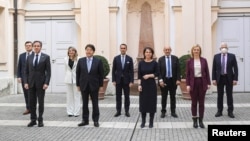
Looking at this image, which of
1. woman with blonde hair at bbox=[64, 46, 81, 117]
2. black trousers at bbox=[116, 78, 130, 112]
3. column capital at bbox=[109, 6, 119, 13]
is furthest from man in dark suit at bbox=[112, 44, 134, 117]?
column capital at bbox=[109, 6, 119, 13]

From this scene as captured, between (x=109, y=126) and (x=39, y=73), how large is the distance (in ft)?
6.78

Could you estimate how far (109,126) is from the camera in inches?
382

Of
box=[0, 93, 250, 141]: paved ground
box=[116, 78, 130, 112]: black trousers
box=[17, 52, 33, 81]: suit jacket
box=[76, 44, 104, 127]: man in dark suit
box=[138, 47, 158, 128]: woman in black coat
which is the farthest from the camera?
box=[17, 52, 33, 81]: suit jacket

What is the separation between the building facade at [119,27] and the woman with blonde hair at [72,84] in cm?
532

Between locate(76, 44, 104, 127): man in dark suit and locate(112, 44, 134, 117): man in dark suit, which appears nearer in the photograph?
locate(76, 44, 104, 127): man in dark suit

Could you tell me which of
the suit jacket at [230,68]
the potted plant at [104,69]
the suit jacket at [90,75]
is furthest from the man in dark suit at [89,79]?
the potted plant at [104,69]

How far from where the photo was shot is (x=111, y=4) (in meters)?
17.0

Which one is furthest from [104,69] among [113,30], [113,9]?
[113,9]

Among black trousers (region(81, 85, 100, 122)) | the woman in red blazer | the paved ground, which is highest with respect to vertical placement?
the woman in red blazer

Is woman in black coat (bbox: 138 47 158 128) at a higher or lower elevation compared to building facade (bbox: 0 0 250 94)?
lower

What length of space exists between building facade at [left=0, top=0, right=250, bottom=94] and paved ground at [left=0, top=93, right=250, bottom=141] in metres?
3.69

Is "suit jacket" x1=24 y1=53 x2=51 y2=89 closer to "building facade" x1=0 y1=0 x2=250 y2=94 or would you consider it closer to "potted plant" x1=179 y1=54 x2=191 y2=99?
"potted plant" x1=179 y1=54 x2=191 y2=99

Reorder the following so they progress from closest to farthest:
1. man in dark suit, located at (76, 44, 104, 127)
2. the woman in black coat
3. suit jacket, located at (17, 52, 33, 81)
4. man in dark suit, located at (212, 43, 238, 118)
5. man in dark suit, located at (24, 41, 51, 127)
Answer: the woman in black coat, man in dark suit, located at (76, 44, 104, 127), man in dark suit, located at (24, 41, 51, 127), man in dark suit, located at (212, 43, 238, 118), suit jacket, located at (17, 52, 33, 81)

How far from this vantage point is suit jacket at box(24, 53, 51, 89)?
388 inches
